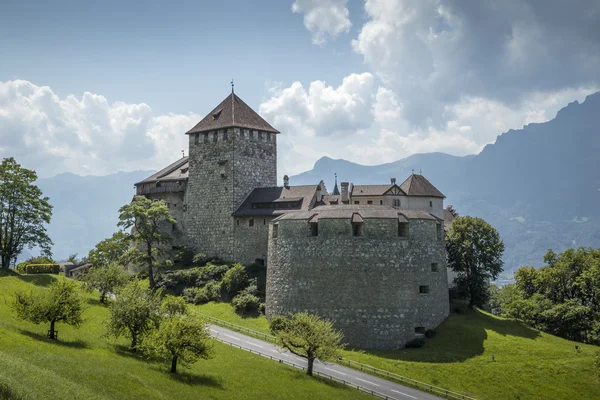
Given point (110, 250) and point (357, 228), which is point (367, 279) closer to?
point (357, 228)

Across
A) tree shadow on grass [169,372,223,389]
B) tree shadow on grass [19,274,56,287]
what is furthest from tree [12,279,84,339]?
tree shadow on grass [19,274,56,287]

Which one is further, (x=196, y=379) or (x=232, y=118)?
(x=232, y=118)

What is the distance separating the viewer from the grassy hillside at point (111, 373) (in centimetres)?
2348

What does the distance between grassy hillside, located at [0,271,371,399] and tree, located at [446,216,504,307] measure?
26457 mm

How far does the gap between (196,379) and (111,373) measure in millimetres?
6843

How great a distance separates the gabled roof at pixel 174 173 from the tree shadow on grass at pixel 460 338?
39.4m

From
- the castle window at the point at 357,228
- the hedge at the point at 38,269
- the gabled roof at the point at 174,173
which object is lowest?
the hedge at the point at 38,269

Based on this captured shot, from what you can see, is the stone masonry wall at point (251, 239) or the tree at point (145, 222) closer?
the tree at point (145, 222)

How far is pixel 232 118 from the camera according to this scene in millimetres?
69938

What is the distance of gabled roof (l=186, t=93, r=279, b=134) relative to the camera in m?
69.9

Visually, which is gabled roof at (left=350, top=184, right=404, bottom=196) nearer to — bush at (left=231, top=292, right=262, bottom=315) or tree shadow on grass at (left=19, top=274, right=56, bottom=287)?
bush at (left=231, top=292, right=262, bottom=315)

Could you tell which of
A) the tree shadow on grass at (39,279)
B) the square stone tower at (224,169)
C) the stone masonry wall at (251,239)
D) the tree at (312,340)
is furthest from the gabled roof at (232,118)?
the tree at (312,340)

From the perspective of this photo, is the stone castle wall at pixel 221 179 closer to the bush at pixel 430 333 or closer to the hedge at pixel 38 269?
the hedge at pixel 38 269

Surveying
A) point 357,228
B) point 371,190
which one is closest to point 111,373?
point 357,228
